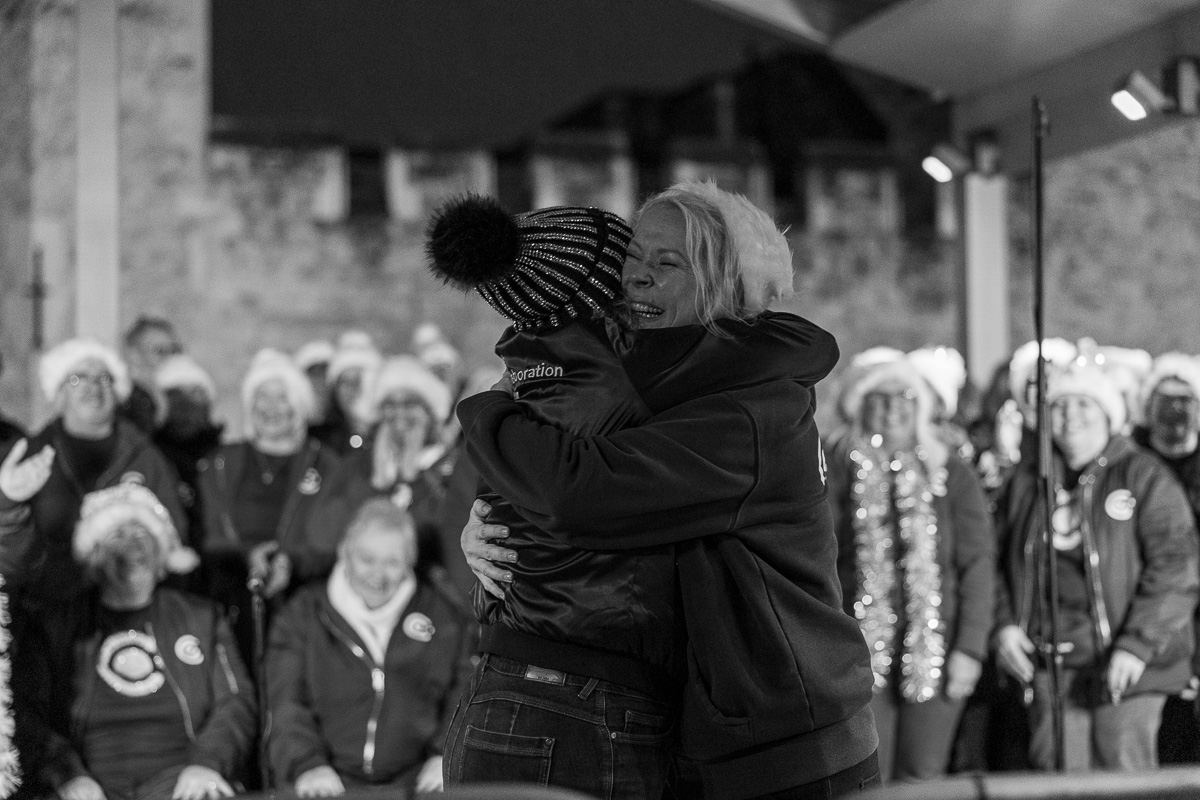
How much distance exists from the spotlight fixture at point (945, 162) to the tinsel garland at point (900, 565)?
9.06 ft

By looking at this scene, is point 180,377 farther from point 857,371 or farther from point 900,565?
point 900,565

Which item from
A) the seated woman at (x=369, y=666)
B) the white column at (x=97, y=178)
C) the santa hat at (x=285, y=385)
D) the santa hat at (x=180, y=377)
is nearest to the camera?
the seated woman at (x=369, y=666)

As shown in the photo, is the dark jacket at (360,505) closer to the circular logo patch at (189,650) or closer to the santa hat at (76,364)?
the circular logo patch at (189,650)

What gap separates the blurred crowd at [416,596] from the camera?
471 cm

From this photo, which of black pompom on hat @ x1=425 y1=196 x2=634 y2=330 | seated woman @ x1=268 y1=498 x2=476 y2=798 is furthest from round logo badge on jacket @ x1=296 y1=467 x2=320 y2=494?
black pompom on hat @ x1=425 y1=196 x2=634 y2=330

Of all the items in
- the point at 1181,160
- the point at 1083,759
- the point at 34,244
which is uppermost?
the point at 1181,160

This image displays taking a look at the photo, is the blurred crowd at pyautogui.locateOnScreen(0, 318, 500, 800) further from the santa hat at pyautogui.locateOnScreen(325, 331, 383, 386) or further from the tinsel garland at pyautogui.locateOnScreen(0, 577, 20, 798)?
the santa hat at pyautogui.locateOnScreen(325, 331, 383, 386)

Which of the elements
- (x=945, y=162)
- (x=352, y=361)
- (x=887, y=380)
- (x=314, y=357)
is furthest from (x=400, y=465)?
(x=945, y=162)

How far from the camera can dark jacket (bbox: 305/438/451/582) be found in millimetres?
5371

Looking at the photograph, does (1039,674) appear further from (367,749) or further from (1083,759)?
(367,749)

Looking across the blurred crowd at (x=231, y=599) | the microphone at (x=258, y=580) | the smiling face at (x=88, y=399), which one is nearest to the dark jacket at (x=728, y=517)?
the blurred crowd at (x=231, y=599)

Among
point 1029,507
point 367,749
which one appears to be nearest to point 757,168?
point 1029,507

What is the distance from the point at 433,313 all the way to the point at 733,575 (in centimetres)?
1159

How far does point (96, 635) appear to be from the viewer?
4770 mm
